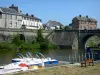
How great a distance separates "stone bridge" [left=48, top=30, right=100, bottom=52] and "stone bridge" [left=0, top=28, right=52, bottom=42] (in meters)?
4.29

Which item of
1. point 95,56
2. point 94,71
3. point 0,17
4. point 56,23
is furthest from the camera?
point 56,23

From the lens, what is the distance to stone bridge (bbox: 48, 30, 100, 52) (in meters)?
88.9

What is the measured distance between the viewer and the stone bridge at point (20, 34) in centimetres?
7644

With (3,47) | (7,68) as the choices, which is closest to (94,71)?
(7,68)

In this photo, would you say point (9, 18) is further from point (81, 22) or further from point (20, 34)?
point (81, 22)

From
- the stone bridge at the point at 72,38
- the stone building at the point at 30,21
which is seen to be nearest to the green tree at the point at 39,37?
the stone bridge at the point at 72,38

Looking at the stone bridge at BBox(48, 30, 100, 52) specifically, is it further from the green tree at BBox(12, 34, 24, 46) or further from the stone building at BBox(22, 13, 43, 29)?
the stone building at BBox(22, 13, 43, 29)

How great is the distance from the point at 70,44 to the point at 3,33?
25.3 meters

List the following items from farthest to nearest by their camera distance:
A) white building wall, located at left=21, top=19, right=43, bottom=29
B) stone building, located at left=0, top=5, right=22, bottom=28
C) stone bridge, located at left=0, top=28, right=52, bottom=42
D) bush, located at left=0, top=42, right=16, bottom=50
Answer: white building wall, located at left=21, top=19, right=43, bottom=29, stone building, located at left=0, top=5, right=22, bottom=28, stone bridge, located at left=0, top=28, right=52, bottom=42, bush, located at left=0, top=42, right=16, bottom=50

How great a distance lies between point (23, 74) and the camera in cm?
2572

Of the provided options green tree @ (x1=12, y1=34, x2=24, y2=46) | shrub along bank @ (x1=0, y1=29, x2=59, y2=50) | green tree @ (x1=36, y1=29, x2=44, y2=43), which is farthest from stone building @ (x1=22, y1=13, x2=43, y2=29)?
green tree @ (x1=12, y1=34, x2=24, y2=46)

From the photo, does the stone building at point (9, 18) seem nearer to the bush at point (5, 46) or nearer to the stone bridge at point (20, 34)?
the stone bridge at point (20, 34)

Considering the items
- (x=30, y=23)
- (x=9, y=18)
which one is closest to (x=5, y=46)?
(x=9, y=18)

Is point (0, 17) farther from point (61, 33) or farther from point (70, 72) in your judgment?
point (70, 72)
